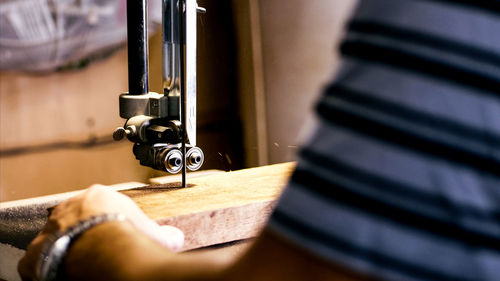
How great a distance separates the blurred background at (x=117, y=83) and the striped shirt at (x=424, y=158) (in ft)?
6.64

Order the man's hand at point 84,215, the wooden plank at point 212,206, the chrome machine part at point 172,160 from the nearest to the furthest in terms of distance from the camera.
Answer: the man's hand at point 84,215
the wooden plank at point 212,206
the chrome machine part at point 172,160

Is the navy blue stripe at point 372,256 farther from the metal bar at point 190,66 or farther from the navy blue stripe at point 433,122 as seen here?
the metal bar at point 190,66

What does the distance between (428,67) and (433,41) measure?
0.5 inches

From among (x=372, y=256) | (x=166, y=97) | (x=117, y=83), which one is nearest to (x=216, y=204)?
(x=166, y=97)

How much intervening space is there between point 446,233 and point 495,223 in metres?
0.03

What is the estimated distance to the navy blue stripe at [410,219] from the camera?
294 mm

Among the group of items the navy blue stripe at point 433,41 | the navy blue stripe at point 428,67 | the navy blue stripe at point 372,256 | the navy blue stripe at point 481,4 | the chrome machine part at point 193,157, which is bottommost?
the chrome machine part at point 193,157

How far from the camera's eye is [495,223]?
299 mm

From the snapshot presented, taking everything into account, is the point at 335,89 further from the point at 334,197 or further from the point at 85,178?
the point at 85,178

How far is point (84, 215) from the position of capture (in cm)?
65

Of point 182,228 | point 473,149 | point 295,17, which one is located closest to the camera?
point 473,149

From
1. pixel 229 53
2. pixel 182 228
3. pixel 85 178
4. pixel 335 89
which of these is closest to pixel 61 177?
pixel 85 178

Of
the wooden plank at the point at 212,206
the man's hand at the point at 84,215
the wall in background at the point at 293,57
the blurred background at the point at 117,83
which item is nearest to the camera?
the man's hand at the point at 84,215

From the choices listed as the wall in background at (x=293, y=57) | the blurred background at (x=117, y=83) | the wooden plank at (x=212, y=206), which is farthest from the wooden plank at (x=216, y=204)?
the wall in background at (x=293, y=57)
